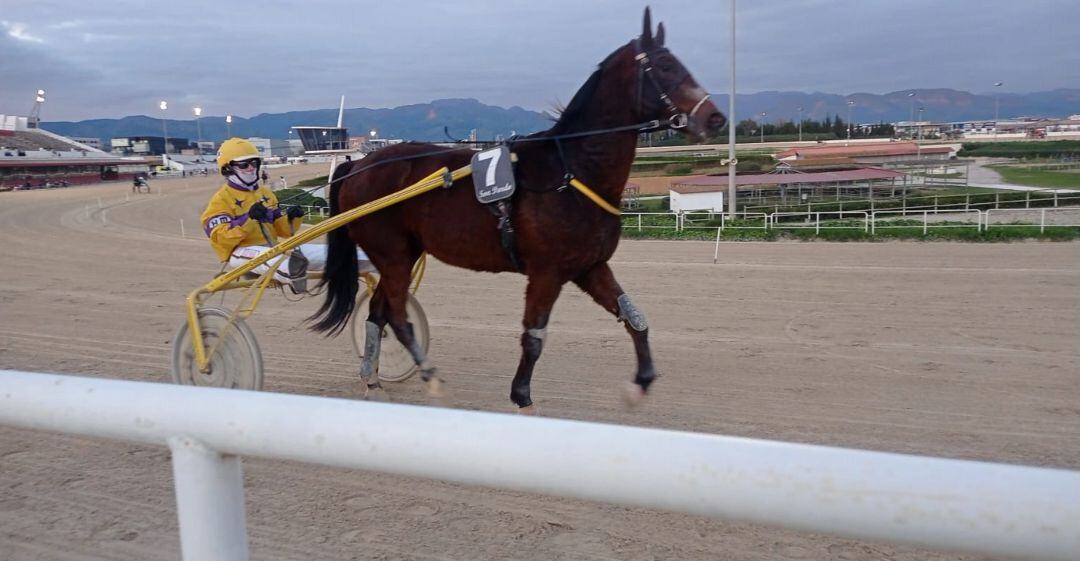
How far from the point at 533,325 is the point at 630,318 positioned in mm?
520

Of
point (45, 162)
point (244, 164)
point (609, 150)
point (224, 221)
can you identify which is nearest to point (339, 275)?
point (224, 221)

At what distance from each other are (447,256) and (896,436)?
247cm

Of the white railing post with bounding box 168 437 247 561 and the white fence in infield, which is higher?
the white fence in infield

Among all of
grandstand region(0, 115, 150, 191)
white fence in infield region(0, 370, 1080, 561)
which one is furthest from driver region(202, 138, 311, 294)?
grandstand region(0, 115, 150, 191)

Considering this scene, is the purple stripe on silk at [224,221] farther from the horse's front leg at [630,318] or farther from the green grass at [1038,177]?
the green grass at [1038,177]

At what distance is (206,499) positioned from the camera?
1.19 m

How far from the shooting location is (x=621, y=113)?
12.4ft

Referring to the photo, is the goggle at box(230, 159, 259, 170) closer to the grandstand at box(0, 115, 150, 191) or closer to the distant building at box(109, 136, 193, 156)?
the grandstand at box(0, 115, 150, 191)

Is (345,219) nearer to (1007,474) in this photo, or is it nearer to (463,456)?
(463,456)

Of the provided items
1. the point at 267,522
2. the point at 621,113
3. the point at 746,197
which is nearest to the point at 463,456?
the point at 267,522

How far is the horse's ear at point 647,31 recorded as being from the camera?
3.63 meters

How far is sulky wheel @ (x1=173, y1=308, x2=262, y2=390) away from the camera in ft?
13.9

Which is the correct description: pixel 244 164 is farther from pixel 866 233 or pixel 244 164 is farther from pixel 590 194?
pixel 866 233

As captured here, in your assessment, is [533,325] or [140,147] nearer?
[533,325]
